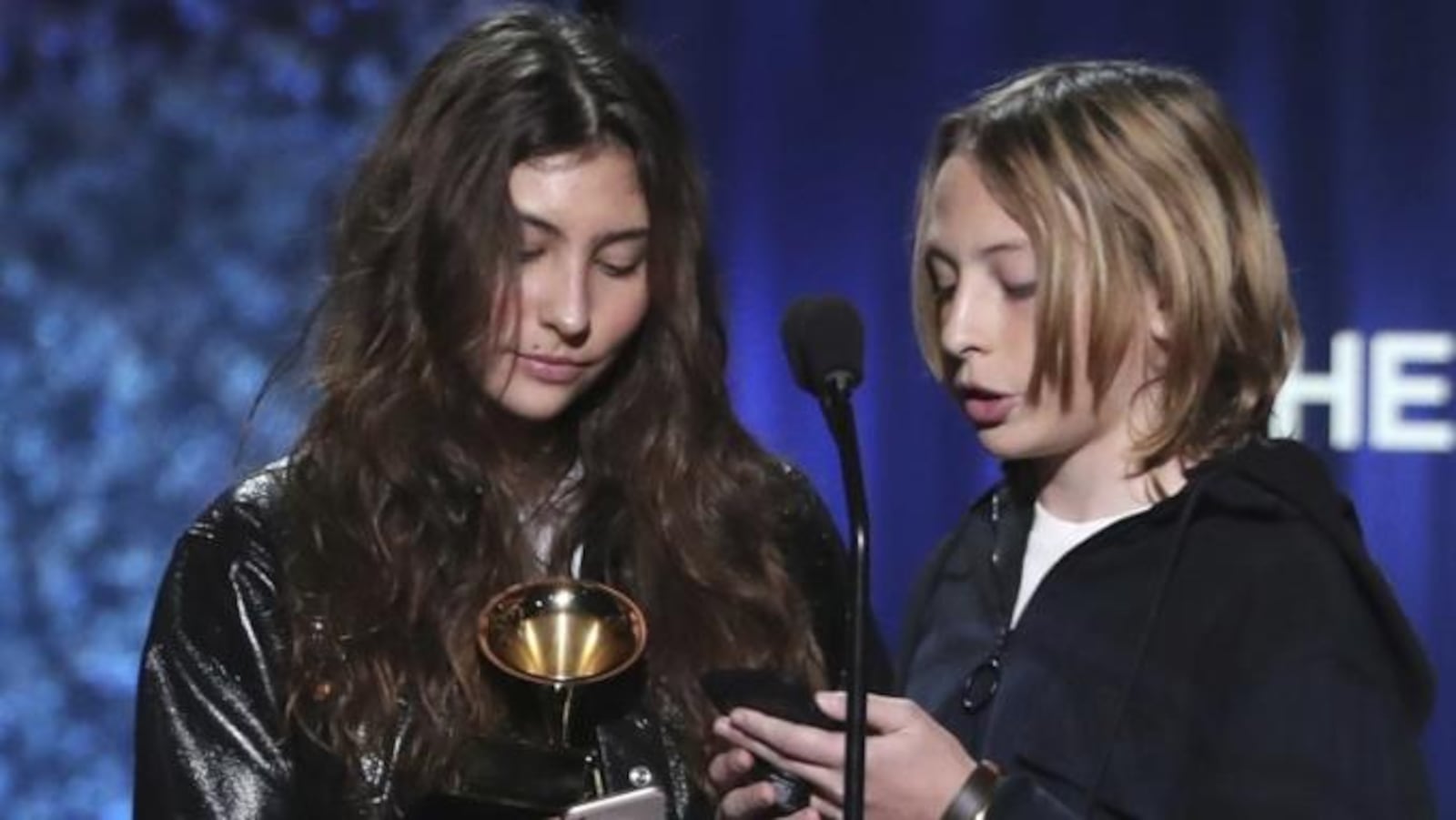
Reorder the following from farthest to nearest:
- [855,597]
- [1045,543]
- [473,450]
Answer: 1. [473,450]
2. [1045,543]
3. [855,597]

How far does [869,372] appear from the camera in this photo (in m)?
4.03

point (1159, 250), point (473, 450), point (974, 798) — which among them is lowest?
point (974, 798)

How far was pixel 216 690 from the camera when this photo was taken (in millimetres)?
1985

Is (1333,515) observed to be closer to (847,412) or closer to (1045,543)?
(1045,543)

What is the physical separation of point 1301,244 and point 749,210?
3.00ft

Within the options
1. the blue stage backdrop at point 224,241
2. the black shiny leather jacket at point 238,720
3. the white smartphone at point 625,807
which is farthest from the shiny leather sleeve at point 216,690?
the blue stage backdrop at point 224,241

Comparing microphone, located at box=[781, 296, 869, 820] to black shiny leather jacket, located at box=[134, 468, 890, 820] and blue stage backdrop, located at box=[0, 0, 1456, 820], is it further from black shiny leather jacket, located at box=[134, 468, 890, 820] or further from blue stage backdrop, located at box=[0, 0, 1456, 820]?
blue stage backdrop, located at box=[0, 0, 1456, 820]

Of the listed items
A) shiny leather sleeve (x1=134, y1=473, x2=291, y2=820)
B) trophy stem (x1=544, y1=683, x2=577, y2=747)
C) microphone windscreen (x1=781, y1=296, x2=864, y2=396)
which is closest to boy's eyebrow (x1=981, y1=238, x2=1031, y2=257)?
microphone windscreen (x1=781, y1=296, x2=864, y2=396)

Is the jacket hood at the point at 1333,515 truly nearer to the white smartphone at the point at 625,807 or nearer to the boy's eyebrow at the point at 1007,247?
the boy's eyebrow at the point at 1007,247

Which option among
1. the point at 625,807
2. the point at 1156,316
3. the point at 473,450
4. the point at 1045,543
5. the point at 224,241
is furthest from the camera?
the point at 224,241

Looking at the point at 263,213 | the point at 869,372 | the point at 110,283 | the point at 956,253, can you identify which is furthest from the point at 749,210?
the point at 956,253

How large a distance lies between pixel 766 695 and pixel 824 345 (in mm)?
304

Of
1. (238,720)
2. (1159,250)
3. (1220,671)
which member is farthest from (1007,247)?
(238,720)

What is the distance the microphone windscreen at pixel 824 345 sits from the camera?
5.66ft
